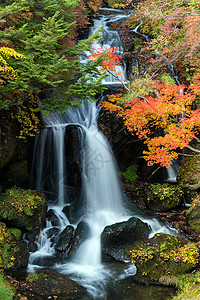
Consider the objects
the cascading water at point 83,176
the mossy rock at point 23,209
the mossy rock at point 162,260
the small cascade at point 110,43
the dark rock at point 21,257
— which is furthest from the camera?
the small cascade at point 110,43

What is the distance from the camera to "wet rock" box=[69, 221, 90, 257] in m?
8.10

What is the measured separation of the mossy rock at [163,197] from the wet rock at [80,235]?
3359mm

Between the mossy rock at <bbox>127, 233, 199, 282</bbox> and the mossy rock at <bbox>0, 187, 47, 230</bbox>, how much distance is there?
3724mm

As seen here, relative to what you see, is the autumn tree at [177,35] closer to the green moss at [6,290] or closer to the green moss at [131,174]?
the green moss at [131,174]

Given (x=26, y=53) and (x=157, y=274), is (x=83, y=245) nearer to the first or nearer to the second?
(x=157, y=274)

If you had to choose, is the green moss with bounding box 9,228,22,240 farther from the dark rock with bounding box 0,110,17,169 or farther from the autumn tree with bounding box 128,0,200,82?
the autumn tree with bounding box 128,0,200,82

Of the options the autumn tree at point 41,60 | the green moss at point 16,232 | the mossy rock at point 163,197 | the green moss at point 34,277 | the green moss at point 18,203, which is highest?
the autumn tree at point 41,60

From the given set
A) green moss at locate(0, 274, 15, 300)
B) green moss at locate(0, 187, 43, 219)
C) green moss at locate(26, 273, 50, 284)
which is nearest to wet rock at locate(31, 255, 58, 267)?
green moss at locate(26, 273, 50, 284)

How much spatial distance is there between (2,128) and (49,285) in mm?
5735

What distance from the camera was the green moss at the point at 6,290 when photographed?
4923 mm

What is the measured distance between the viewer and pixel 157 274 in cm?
640

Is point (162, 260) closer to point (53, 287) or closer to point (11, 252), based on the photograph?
point (53, 287)

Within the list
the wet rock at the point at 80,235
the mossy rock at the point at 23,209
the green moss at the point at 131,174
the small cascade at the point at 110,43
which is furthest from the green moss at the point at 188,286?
the small cascade at the point at 110,43

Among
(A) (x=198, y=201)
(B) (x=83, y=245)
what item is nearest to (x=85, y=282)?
(B) (x=83, y=245)
